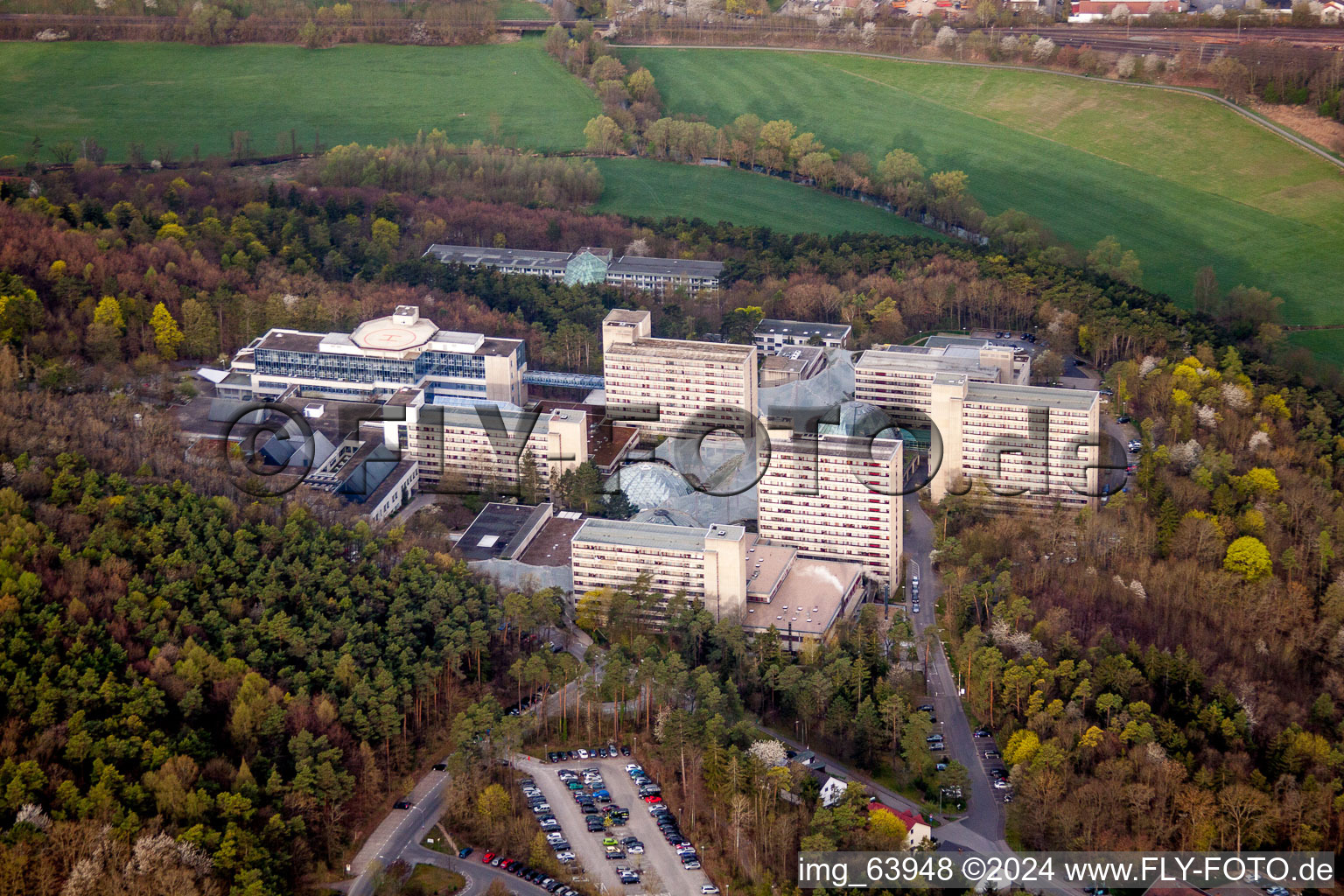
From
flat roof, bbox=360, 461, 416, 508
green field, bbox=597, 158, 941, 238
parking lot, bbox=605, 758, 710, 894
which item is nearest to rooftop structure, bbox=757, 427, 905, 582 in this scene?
parking lot, bbox=605, 758, 710, 894

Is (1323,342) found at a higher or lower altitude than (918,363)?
lower

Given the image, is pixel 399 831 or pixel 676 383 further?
pixel 676 383

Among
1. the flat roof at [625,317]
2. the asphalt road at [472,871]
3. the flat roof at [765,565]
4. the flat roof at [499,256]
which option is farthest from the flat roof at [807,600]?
the flat roof at [499,256]

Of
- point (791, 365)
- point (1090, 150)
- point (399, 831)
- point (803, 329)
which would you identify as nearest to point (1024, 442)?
point (791, 365)

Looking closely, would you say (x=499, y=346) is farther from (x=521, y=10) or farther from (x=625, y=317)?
(x=521, y=10)

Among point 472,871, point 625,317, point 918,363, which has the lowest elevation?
point 472,871

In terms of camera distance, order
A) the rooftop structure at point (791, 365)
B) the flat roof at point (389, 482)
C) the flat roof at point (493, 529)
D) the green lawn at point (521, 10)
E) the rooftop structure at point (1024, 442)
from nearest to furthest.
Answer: the flat roof at point (493, 529) < the flat roof at point (389, 482) < the rooftop structure at point (1024, 442) < the rooftop structure at point (791, 365) < the green lawn at point (521, 10)

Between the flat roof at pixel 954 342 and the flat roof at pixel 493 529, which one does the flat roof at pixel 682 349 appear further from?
the flat roof at pixel 954 342

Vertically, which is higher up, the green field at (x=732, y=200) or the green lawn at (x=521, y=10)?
the green lawn at (x=521, y=10)
